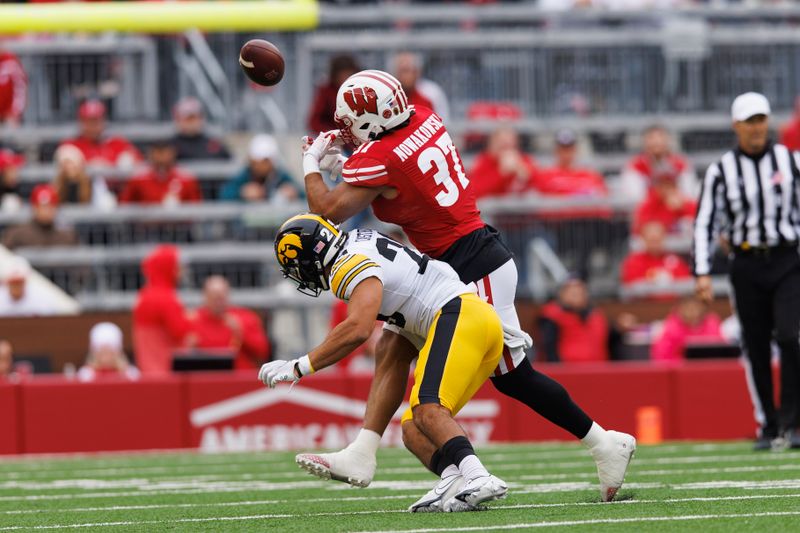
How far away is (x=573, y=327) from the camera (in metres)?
12.3

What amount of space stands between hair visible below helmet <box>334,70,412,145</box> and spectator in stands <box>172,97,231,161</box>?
8.09 metres

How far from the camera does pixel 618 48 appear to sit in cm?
1526

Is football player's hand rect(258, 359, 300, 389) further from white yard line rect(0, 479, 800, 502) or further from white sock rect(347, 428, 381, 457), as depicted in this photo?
white yard line rect(0, 479, 800, 502)

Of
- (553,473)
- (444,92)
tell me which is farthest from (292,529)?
(444,92)

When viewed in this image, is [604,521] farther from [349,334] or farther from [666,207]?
[666,207]

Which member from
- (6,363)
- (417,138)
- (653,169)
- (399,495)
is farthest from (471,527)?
(653,169)

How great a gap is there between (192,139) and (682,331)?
494cm

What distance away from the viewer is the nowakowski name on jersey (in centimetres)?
629

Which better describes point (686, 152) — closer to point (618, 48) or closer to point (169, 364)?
point (618, 48)

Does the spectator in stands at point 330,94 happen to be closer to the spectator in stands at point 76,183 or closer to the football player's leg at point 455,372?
the spectator in stands at point 76,183

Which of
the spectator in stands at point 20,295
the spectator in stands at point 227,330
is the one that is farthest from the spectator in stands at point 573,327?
the spectator in stands at point 20,295

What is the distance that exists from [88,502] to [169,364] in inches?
213

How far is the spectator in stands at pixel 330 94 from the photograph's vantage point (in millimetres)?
13297

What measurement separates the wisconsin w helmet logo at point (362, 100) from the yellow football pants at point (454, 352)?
91 cm
